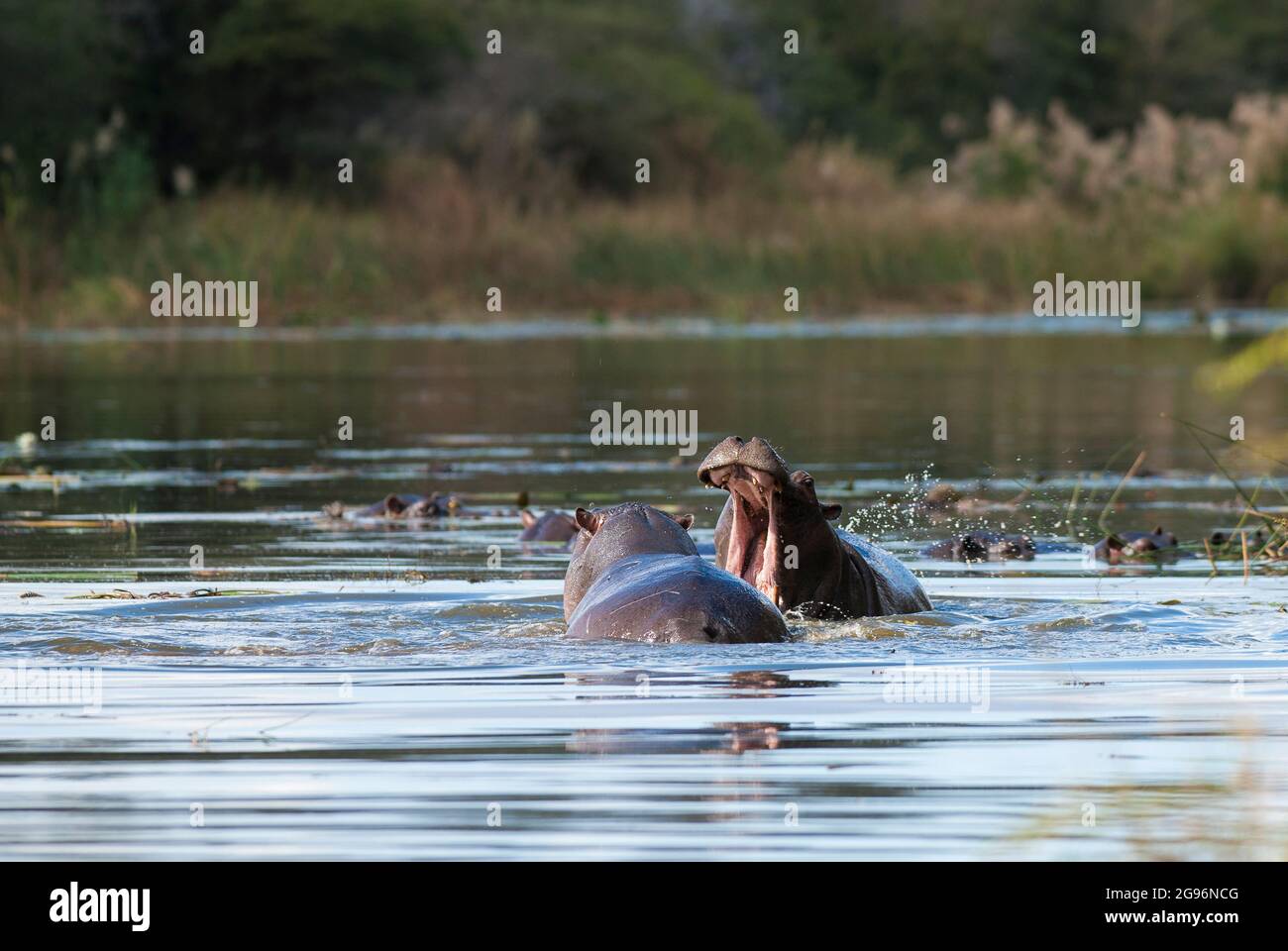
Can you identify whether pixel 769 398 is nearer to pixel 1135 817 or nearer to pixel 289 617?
pixel 289 617

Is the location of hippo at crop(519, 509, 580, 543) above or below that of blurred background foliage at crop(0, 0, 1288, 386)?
below

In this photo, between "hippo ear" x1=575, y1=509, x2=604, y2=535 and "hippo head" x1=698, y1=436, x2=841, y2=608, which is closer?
"hippo head" x1=698, y1=436, x2=841, y2=608

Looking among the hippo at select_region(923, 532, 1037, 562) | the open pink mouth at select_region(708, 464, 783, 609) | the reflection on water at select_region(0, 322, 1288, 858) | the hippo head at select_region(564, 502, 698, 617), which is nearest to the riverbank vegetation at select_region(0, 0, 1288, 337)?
the reflection on water at select_region(0, 322, 1288, 858)

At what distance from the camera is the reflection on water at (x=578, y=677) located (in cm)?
516

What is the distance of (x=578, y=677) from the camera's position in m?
7.20

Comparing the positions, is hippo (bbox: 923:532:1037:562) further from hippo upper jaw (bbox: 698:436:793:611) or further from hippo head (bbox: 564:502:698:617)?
hippo head (bbox: 564:502:698:617)

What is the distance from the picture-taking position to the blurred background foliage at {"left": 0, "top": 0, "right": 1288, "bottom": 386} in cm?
3188

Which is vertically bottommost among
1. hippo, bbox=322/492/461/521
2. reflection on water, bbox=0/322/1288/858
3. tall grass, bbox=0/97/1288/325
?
reflection on water, bbox=0/322/1288/858

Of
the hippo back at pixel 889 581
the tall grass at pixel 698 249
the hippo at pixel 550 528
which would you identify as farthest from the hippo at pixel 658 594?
the tall grass at pixel 698 249

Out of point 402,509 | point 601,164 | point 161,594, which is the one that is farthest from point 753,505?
point 601,164

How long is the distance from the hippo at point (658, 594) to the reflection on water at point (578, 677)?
8 cm
